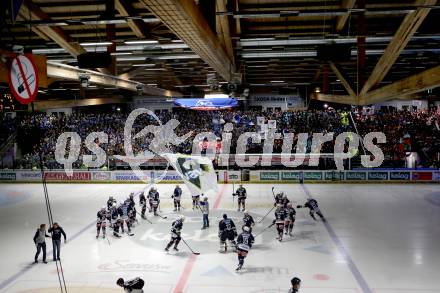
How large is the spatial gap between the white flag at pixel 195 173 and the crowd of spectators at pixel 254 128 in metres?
7.05

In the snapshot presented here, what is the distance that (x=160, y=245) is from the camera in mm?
14148

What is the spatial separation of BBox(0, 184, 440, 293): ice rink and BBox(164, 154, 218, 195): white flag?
111 centimetres

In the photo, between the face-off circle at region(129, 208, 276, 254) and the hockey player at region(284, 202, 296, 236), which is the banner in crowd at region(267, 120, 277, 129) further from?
the hockey player at region(284, 202, 296, 236)

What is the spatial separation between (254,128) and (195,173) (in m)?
12.9

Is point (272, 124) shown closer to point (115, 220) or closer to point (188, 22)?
point (115, 220)

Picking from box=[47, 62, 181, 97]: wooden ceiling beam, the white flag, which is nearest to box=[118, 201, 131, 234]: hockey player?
the white flag

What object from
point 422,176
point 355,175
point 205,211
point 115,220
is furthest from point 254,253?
point 422,176

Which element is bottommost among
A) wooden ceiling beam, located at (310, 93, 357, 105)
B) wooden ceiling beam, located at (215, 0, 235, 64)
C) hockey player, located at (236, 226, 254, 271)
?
hockey player, located at (236, 226, 254, 271)

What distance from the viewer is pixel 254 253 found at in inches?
521

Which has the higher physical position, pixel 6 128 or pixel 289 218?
pixel 6 128

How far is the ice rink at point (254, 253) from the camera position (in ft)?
35.0

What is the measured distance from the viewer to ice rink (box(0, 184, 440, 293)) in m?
10.7

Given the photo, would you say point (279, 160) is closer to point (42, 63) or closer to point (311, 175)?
point (311, 175)

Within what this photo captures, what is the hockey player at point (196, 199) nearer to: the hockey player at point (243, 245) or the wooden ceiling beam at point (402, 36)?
the hockey player at point (243, 245)
